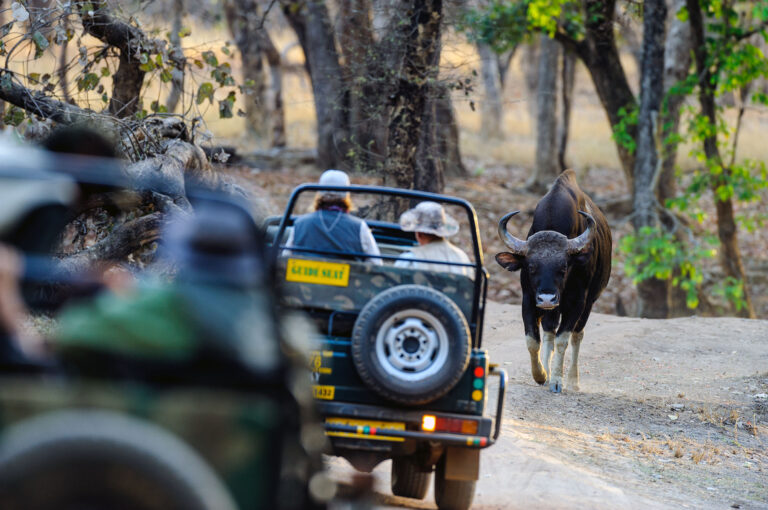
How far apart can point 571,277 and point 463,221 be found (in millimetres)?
10286

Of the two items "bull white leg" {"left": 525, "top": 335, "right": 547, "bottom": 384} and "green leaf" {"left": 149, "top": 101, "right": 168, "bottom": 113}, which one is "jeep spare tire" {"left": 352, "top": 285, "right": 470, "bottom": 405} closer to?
"bull white leg" {"left": 525, "top": 335, "right": 547, "bottom": 384}

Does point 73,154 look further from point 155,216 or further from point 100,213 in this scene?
point 100,213

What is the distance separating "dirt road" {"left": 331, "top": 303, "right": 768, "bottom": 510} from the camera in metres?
6.79

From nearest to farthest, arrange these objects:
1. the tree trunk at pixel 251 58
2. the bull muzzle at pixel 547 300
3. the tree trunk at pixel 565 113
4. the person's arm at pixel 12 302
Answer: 1. the person's arm at pixel 12 302
2. the bull muzzle at pixel 547 300
3. the tree trunk at pixel 565 113
4. the tree trunk at pixel 251 58

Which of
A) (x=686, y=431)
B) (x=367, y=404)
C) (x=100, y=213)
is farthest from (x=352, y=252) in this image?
(x=686, y=431)

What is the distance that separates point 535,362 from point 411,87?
510 cm

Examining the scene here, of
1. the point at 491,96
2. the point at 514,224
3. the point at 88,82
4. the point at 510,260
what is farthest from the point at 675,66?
the point at 88,82

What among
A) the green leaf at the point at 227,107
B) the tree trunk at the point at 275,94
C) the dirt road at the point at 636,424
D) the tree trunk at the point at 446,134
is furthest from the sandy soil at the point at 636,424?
the tree trunk at the point at 275,94

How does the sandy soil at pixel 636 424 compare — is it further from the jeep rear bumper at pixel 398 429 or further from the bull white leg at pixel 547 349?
the jeep rear bumper at pixel 398 429

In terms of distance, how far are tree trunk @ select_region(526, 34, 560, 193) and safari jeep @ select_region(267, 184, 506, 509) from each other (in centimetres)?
1862

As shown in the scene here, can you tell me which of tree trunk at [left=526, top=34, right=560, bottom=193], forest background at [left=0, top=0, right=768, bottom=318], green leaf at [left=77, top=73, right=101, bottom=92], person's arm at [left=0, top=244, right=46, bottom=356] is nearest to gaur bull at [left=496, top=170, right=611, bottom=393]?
forest background at [left=0, top=0, right=768, bottom=318]

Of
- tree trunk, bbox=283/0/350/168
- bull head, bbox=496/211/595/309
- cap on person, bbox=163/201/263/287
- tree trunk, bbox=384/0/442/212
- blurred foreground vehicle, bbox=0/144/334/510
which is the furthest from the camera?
tree trunk, bbox=283/0/350/168

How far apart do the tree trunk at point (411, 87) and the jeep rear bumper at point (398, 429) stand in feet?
27.9

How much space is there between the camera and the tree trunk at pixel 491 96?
31.1 m
